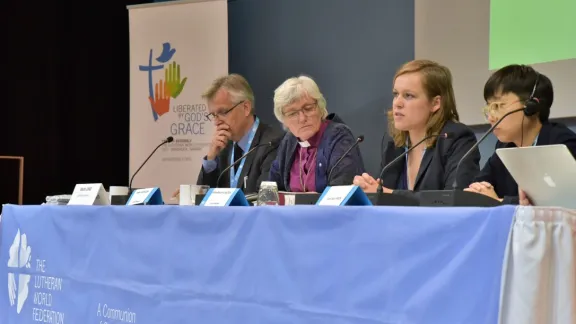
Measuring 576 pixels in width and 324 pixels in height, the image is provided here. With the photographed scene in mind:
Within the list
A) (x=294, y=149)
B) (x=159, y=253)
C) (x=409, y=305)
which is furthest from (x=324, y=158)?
(x=409, y=305)

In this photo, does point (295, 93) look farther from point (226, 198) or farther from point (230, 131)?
point (226, 198)

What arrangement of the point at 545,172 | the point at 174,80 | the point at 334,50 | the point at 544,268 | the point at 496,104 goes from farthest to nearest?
1. the point at 174,80
2. the point at 334,50
3. the point at 496,104
4. the point at 545,172
5. the point at 544,268

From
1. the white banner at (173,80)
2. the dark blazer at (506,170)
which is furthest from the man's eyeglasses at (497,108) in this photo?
the white banner at (173,80)

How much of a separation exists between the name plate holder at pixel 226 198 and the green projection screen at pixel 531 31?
2.11m

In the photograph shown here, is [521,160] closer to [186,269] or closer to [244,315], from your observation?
[244,315]

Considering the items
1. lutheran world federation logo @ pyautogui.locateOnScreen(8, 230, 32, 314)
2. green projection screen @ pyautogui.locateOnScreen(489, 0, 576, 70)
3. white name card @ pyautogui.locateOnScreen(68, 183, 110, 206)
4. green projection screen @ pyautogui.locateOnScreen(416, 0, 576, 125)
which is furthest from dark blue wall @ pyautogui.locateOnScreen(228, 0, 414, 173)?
lutheran world federation logo @ pyautogui.locateOnScreen(8, 230, 32, 314)

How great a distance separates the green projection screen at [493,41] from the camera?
11.0ft

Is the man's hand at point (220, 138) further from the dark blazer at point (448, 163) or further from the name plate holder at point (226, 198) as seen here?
the name plate holder at point (226, 198)

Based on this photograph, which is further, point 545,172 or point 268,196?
point 268,196

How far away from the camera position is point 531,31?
11.2 ft

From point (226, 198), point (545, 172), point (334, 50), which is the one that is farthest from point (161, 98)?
point (545, 172)

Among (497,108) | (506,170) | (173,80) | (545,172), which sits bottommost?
(506,170)

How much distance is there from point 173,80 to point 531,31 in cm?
237

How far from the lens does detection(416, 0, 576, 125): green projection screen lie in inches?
132
